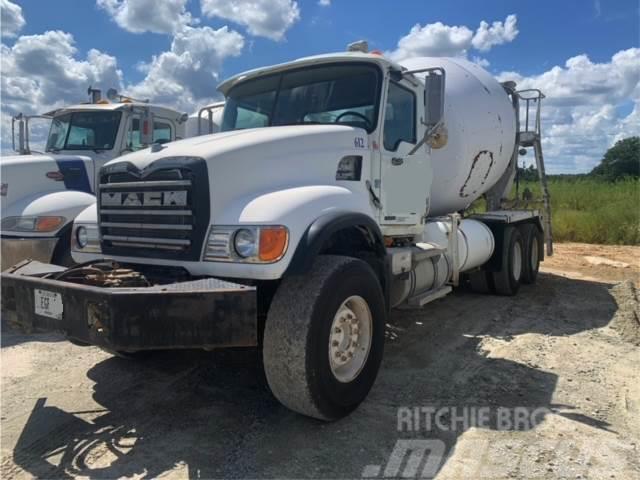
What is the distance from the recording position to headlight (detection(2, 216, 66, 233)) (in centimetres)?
627

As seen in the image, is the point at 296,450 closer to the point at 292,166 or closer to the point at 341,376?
the point at 341,376

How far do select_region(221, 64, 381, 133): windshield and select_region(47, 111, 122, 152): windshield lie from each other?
3.58m

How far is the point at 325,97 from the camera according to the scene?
495 cm

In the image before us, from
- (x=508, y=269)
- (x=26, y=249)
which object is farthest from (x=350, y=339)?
(x=508, y=269)

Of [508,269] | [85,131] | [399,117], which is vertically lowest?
[508,269]

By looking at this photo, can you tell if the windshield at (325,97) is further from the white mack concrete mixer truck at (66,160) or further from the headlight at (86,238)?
the headlight at (86,238)

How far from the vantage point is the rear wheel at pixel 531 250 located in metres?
9.21

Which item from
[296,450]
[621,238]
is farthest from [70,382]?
[621,238]

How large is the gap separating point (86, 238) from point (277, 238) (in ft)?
6.60

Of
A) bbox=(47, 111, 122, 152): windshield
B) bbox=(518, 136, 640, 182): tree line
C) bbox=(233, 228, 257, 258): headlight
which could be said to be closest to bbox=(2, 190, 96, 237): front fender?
bbox=(47, 111, 122, 152): windshield

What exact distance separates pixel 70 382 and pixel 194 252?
199cm

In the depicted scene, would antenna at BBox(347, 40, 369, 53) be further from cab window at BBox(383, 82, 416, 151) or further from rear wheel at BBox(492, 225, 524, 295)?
rear wheel at BBox(492, 225, 524, 295)

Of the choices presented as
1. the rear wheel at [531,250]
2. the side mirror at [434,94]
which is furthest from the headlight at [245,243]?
the rear wheel at [531,250]

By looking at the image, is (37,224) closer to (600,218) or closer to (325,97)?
(325,97)
